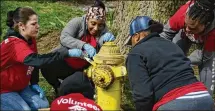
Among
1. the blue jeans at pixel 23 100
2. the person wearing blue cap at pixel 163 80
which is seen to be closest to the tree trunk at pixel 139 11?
the blue jeans at pixel 23 100

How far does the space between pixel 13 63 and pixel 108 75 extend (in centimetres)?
85

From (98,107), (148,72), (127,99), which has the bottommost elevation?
(127,99)

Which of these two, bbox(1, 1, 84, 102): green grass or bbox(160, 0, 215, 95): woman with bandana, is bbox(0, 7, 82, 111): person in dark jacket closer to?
bbox(160, 0, 215, 95): woman with bandana

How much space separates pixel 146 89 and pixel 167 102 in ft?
0.62

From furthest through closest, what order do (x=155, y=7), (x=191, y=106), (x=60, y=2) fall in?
(x=60, y=2), (x=155, y=7), (x=191, y=106)

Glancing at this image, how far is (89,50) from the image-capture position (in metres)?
4.55

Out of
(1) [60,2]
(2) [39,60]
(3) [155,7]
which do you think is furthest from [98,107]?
(1) [60,2]

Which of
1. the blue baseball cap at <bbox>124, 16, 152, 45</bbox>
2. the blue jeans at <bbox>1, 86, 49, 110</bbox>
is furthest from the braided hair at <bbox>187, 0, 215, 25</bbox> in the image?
the blue jeans at <bbox>1, 86, 49, 110</bbox>

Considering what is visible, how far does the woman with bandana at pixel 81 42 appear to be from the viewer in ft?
15.4

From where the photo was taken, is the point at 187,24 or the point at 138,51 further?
the point at 187,24

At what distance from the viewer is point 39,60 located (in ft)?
12.9

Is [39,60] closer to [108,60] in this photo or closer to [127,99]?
[108,60]

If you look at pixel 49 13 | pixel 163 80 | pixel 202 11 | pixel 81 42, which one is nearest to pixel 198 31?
A: pixel 202 11

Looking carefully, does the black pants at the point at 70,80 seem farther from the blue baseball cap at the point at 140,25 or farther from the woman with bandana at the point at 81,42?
the blue baseball cap at the point at 140,25
